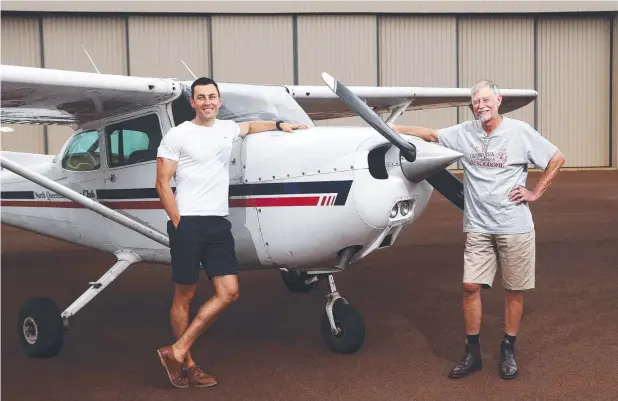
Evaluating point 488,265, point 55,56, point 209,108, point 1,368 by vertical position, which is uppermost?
point 55,56

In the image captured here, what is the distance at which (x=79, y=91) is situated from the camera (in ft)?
16.4

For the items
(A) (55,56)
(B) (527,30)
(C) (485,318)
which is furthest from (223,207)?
(B) (527,30)

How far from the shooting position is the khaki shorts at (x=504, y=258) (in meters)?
4.10

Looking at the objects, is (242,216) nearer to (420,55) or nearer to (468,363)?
(468,363)

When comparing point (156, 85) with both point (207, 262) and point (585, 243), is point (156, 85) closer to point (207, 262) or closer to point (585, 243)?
point (207, 262)

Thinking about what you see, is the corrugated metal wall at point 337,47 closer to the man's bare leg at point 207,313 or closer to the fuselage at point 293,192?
the fuselage at point 293,192

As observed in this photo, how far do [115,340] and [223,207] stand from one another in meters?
1.78

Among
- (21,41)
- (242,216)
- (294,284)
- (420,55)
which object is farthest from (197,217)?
(420,55)

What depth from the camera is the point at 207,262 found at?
4086mm

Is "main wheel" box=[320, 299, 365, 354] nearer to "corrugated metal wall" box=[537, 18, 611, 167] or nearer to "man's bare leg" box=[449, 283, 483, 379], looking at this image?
"man's bare leg" box=[449, 283, 483, 379]

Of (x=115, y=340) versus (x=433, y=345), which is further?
(x=115, y=340)

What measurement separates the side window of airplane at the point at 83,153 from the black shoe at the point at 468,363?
3.20 meters

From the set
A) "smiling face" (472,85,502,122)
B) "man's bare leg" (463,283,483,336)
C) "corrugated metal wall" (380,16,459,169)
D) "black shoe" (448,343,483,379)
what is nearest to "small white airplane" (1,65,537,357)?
"smiling face" (472,85,502,122)

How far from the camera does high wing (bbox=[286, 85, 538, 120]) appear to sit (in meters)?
7.08
